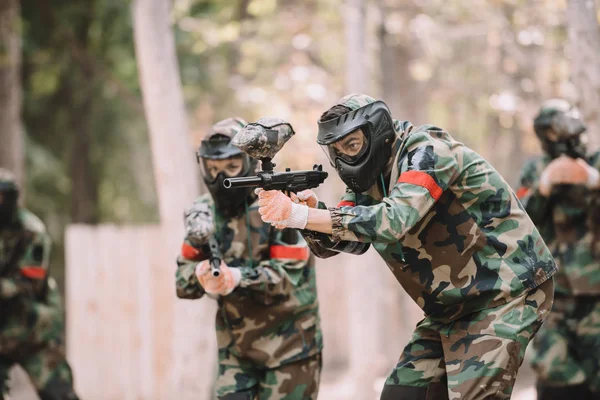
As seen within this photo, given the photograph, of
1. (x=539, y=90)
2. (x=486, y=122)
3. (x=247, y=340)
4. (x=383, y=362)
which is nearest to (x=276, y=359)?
(x=247, y=340)

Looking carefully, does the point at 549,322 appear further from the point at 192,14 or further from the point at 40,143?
the point at 40,143

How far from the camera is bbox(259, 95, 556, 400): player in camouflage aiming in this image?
464cm

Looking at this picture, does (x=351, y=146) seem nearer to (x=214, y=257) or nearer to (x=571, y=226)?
(x=214, y=257)

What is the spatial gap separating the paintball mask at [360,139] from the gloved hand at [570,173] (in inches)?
99.0

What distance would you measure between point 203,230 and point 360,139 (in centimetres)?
140

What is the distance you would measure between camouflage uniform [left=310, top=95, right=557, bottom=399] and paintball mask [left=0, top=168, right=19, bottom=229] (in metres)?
3.99

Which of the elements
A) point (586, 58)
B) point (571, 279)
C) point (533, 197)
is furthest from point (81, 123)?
point (571, 279)

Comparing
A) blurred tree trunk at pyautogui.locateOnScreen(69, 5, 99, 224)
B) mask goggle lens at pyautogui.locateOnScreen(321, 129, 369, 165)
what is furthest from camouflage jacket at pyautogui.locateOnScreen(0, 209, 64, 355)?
blurred tree trunk at pyautogui.locateOnScreen(69, 5, 99, 224)

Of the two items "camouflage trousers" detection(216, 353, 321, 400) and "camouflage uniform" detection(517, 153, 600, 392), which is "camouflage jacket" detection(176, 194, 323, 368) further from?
"camouflage uniform" detection(517, 153, 600, 392)

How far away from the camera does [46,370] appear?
7926mm

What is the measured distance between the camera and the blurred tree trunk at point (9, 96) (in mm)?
11766

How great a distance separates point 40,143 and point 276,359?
1217 centimetres

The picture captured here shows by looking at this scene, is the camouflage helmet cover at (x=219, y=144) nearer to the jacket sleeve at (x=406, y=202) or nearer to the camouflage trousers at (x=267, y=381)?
the camouflage trousers at (x=267, y=381)

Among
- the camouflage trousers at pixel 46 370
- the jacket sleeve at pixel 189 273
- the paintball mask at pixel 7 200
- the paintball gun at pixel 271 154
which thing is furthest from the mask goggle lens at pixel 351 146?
the camouflage trousers at pixel 46 370
